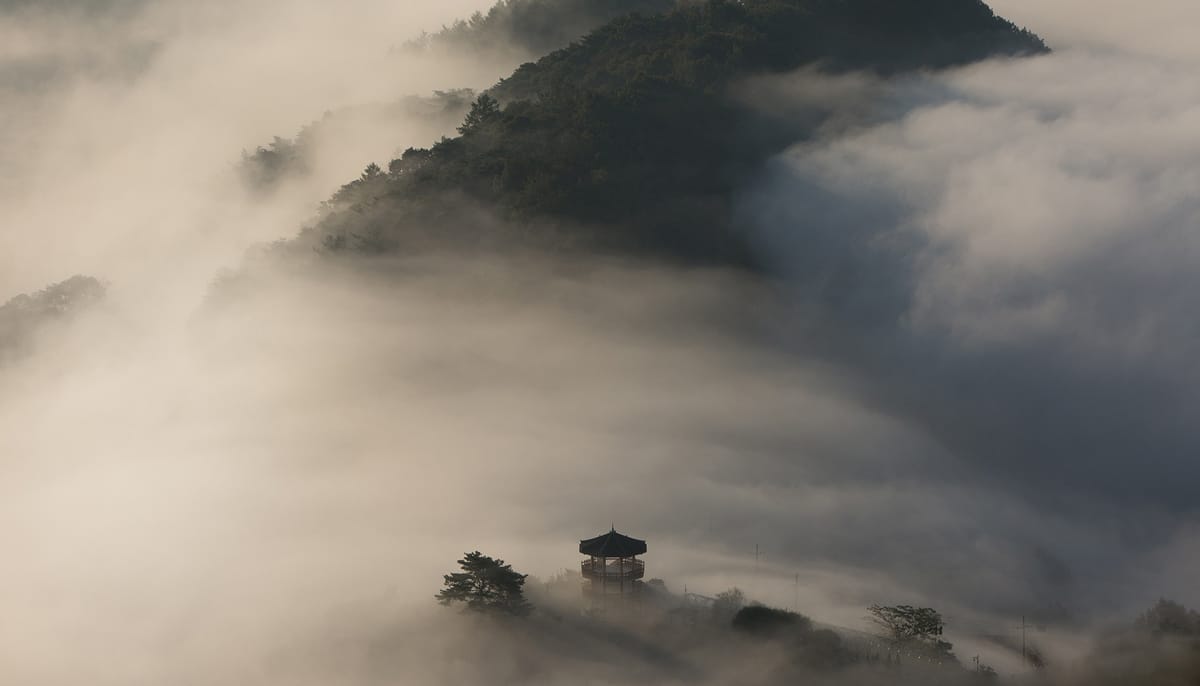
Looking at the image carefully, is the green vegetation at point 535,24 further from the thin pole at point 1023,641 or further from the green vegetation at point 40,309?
the thin pole at point 1023,641

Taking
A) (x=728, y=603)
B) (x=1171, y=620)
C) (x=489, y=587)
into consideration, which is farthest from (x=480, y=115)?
(x=1171, y=620)

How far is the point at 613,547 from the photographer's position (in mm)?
68938

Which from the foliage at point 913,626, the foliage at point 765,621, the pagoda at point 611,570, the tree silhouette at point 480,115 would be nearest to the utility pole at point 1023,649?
the foliage at point 913,626

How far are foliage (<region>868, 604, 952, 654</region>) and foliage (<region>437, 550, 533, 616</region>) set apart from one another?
669 inches

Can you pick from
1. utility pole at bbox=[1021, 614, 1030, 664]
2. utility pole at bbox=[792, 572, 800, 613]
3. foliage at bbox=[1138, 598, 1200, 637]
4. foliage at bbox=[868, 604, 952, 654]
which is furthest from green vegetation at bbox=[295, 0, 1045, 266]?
foliage at bbox=[868, 604, 952, 654]

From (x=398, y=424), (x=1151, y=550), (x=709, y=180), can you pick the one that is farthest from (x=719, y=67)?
(x=1151, y=550)

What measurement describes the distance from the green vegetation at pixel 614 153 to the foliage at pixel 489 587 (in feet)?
152

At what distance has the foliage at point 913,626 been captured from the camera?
7175cm

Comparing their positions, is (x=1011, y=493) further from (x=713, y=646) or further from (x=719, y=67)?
(x=719, y=67)

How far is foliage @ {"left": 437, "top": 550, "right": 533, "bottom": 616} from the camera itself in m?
68.6

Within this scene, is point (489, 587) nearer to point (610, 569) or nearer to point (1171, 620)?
point (610, 569)

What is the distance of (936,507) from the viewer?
314ft

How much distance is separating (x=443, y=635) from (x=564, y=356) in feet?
136

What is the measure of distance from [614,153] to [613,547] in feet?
173
